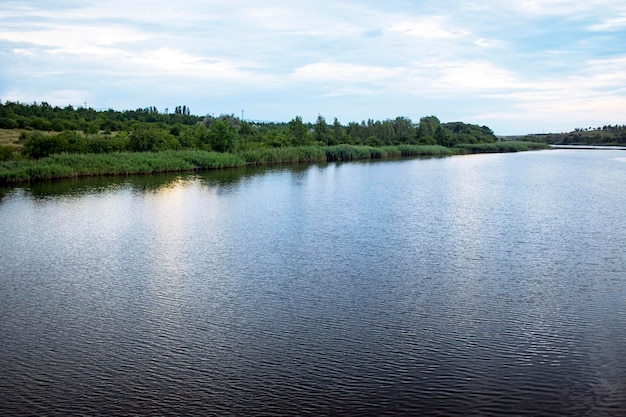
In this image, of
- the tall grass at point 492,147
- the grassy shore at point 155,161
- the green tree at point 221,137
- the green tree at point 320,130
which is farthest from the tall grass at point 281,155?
the tall grass at point 492,147

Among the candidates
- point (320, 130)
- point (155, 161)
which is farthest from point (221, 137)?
point (320, 130)

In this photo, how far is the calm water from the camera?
20.3 feet

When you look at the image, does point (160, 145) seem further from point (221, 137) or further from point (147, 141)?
point (221, 137)

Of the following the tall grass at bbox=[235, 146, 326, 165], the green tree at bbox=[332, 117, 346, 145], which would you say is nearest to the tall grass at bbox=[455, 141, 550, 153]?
the green tree at bbox=[332, 117, 346, 145]

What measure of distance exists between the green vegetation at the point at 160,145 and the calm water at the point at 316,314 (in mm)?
16042

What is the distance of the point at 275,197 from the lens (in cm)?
2350

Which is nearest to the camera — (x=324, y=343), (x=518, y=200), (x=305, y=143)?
(x=324, y=343)

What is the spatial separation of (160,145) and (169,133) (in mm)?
6976

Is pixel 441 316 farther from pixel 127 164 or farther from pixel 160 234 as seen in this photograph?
pixel 127 164

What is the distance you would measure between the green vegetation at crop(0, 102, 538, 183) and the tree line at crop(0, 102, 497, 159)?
0.23ft

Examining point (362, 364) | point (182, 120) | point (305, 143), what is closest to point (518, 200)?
point (362, 364)

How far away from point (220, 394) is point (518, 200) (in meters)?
17.6

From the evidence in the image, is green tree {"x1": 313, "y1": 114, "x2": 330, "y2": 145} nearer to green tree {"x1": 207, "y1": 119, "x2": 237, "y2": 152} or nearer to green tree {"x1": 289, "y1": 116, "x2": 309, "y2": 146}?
green tree {"x1": 289, "y1": 116, "x2": 309, "y2": 146}

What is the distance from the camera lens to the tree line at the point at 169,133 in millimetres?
36469
